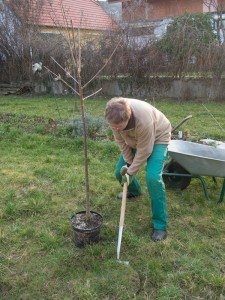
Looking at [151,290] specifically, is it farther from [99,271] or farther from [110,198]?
[110,198]

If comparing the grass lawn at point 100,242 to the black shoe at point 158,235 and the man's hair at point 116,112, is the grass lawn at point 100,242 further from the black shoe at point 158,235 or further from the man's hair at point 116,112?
the man's hair at point 116,112

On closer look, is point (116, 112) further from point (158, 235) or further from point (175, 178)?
point (175, 178)

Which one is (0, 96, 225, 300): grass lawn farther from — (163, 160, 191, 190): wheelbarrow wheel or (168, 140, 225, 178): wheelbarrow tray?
(168, 140, 225, 178): wheelbarrow tray

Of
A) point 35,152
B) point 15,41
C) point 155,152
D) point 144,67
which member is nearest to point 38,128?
point 35,152

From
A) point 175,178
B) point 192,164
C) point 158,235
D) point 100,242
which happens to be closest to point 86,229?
point 100,242

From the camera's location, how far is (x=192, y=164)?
3.45m

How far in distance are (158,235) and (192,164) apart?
87 cm

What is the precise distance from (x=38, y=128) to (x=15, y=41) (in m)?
8.22

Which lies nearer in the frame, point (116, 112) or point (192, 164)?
point (116, 112)

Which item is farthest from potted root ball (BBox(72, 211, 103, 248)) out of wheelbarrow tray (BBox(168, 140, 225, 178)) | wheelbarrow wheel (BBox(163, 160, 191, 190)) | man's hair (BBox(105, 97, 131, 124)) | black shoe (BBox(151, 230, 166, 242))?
wheelbarrow wheel (BBox(163, 160, 191, 190))

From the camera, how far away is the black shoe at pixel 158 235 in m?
2.99

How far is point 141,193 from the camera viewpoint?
394 centimetres

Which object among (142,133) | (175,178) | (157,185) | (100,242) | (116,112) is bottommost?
(100,242)

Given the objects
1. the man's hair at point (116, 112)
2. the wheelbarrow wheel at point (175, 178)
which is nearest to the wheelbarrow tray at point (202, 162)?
the wheelbarrow wheel at point (175, 178)
